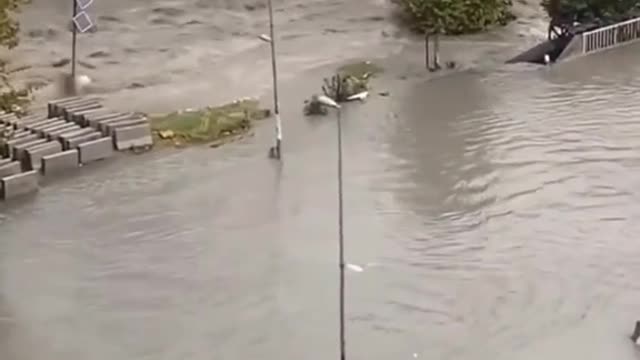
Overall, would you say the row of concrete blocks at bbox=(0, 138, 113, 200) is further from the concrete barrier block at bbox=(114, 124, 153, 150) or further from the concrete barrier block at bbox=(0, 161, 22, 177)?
the concrete barrier block at bbox=(114, 124, 153, 150)

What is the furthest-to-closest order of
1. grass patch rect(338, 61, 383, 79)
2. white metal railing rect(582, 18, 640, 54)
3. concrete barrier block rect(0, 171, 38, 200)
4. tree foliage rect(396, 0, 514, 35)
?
white metal railing rect(582, 18, 640, 54) < tree foliage rect(396, 0, 514, 35) < grass patch rect(338, 61, 383, 79) < concrete barrier block rect(0, 171, 38, 200)

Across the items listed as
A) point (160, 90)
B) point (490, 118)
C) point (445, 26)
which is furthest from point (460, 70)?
point (160, 90)

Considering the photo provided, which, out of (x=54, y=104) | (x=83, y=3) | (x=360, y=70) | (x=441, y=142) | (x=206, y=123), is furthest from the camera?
(x=83, y=3)

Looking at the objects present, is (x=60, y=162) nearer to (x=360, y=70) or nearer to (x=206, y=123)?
(x=206, y=123)

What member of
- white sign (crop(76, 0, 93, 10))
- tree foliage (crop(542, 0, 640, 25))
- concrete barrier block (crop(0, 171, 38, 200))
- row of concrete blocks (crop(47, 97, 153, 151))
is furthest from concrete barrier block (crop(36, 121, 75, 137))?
tree foliage (crop(542, 0, 640, 25))

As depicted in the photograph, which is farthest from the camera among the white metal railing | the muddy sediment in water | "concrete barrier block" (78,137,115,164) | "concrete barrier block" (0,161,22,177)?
the white metal railing

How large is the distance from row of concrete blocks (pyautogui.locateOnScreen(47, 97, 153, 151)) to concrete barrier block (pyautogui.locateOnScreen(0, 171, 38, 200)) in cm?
246

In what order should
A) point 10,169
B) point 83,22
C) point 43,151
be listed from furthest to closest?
point 83,22, point 43,151, point 10,169

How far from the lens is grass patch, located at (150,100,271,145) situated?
2731 centimetres

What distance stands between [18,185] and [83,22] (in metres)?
11.3

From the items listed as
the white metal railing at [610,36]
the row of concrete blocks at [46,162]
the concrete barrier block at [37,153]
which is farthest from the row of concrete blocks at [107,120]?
the white metal railing at [610,36]

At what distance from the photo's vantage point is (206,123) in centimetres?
2792

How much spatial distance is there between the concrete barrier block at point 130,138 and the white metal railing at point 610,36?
11997 millimetres

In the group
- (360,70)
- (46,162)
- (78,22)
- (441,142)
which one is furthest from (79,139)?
(78,22)
